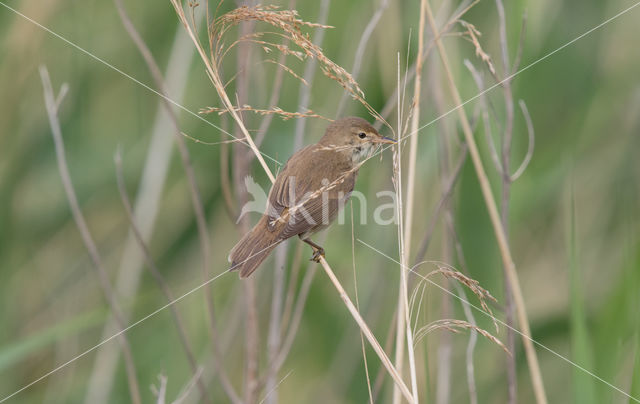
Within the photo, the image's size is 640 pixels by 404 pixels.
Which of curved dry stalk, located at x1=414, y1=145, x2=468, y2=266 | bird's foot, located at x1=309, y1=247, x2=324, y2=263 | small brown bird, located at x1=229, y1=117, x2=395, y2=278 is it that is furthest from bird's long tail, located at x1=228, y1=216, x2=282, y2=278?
curved dry stalk, located at x1=414, y1=145, x2=468, y2=266

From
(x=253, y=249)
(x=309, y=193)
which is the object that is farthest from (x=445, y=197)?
(x=253, y=249)

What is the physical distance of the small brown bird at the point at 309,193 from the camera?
6.48 feet

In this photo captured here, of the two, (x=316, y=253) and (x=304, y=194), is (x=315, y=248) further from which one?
(x=304, y=194)

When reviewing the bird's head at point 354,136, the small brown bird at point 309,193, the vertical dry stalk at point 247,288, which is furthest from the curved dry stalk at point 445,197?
the vertical dry stalk at point 247,288

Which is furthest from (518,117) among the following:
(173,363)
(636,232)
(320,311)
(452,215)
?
(173,363)

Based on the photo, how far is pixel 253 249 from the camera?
6.43ft

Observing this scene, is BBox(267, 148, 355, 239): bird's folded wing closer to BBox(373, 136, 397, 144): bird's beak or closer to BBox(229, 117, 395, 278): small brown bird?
BBox(229, 117, 395, 278): small brown bird

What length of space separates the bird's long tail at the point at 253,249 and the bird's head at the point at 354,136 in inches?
19.5

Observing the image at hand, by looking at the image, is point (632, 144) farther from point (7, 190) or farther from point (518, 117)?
point (7, 190)

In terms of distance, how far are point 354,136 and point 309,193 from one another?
0.36 m

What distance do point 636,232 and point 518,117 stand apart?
21.6 inches

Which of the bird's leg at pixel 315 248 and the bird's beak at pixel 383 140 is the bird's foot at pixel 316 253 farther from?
the bird's beak at pixel 383 140

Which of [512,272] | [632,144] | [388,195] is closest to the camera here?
[512,272]

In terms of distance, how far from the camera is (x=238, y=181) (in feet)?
6.86
